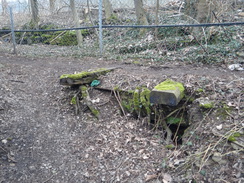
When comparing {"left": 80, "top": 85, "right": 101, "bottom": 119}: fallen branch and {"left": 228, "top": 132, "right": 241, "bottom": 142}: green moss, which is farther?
{"left": 80, "top": 85, "right": 101, "bottom": 119}: fallen branch

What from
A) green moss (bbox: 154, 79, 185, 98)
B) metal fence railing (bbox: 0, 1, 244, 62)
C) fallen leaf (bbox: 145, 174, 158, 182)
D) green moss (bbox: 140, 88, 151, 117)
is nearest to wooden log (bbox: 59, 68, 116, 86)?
green moss (bbox: 140, 88, 151, 117)

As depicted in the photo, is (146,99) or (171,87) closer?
(171,87)

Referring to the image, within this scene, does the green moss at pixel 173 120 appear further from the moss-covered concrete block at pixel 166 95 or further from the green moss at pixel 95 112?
the green moss at pixel 95 112

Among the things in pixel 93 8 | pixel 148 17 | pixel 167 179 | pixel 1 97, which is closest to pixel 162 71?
pixel 167 179

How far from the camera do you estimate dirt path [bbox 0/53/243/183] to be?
10.8ft

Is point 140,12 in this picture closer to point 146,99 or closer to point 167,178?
point 146,99

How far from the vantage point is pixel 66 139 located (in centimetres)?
401

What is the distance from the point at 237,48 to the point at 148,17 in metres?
5.10

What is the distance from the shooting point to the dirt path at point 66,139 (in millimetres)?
3285

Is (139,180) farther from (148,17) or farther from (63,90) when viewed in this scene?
(148,17)

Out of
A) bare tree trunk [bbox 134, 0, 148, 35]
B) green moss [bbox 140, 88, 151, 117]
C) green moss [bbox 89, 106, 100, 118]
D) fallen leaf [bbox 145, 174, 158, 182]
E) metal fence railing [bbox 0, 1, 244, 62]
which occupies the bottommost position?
fallen leaf [bbox 145, 174, 158, 182]

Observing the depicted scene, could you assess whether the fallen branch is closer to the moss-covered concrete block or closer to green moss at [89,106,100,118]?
green moss at [89,106,100,118]

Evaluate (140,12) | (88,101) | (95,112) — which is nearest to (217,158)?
(95,112)

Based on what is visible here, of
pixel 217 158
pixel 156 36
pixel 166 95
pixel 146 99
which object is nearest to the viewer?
pixel 217 158
